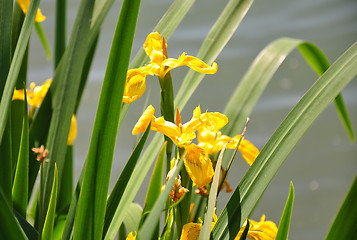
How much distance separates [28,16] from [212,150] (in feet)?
0.55

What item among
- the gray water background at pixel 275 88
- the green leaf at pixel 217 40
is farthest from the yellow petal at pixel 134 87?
the gray water background at pixel 275 88

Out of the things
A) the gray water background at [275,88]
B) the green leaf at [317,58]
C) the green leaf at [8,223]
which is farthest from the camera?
the gray water background at [275,88]

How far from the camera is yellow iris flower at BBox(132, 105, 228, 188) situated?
28 cm

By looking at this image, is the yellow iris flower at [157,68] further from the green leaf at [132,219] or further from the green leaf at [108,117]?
the green leaf at [132,219]

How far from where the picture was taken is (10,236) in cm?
25

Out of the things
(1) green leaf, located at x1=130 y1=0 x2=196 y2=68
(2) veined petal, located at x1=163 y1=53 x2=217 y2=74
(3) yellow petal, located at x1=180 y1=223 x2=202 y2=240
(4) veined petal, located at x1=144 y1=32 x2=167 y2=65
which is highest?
(1) green leaf, located at x1=130 y1=0 x2=196 y2=68

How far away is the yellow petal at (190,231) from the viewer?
29 cm

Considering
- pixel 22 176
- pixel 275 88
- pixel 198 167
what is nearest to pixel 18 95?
pixel 22 176

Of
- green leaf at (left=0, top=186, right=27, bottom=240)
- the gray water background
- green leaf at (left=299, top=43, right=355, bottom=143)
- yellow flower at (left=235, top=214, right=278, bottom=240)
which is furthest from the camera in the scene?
the gray water background

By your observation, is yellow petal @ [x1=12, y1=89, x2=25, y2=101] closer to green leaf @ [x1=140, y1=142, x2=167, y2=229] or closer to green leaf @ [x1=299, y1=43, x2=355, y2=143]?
green leaf @ [x1=140, y1=142, x2=167, y2=229]

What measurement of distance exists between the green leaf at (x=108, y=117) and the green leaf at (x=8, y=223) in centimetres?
4

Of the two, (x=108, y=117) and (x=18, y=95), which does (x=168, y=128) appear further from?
(x=18, y=95)

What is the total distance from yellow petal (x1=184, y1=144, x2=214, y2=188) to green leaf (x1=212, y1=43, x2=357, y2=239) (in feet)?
0.08

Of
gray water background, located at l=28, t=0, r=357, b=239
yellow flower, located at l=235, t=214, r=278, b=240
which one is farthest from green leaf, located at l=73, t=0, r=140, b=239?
gray water background, located at l=28, t=0, r=357, b=239
